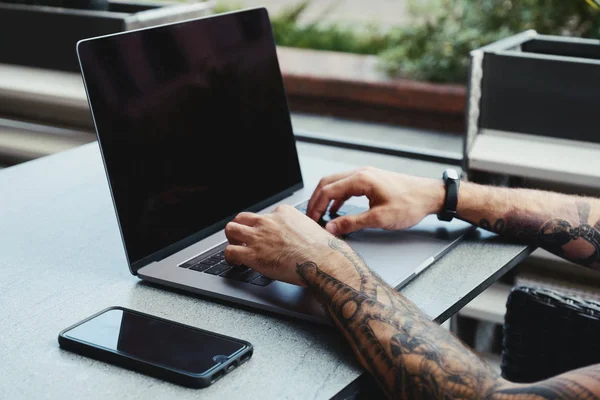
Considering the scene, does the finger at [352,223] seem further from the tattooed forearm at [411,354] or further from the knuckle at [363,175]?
the tattooed forearm at [411,354]

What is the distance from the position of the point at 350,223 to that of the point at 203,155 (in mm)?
249

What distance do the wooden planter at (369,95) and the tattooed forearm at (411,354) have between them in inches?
118

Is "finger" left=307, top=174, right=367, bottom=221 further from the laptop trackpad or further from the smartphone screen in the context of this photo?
the smartphone screen

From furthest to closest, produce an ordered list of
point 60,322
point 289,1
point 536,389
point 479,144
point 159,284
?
point 289,1 < point 479,144 < point 159,284 < point 60,322 < point 536,389

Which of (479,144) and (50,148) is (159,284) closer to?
(479,144)

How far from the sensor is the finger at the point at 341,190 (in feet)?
3.96

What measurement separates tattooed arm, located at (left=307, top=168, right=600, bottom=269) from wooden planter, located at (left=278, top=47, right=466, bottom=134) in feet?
8.53

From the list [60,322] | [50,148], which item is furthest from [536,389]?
[50,148]

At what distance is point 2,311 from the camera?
3.20ft

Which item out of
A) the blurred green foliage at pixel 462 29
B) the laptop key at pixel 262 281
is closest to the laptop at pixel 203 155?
the laptop key at pixel 262 281

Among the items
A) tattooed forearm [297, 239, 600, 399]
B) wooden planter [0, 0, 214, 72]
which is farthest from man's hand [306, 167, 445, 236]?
wooden planter [0, 0, 214, 72]

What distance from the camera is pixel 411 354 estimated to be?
87cm

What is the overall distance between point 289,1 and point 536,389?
498 centimetres

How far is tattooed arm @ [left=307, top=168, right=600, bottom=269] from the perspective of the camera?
3.93 ft
